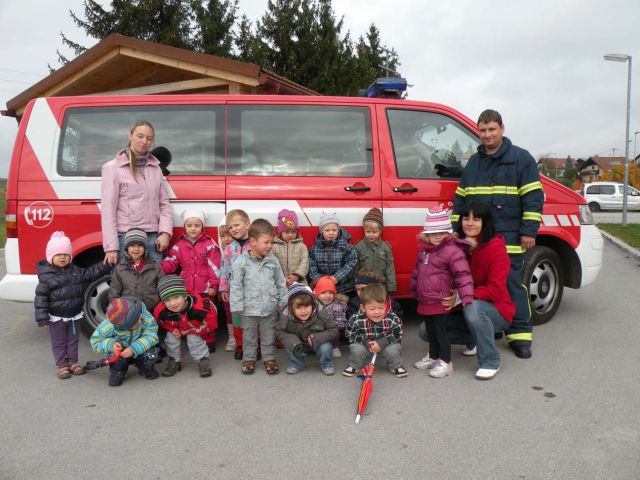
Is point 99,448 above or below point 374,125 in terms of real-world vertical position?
below

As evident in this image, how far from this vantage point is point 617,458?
97.0 inches

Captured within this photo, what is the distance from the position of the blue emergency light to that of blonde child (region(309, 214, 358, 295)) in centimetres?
135

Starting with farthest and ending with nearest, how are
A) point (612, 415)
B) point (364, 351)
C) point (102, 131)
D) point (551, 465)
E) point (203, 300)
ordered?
point (102, 131)
point (203, 300)
point (364, 351)
point (612, 415)
point (551, 465)

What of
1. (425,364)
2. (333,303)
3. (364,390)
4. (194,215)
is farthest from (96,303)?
(425,364)

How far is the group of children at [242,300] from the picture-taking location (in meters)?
3.58

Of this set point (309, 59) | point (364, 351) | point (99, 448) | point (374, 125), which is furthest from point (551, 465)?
point (309, 59)

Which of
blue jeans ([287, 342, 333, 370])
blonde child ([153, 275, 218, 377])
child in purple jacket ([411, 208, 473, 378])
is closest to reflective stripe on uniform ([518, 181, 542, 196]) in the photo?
child in purple jacket ([411, 208, 473, 378])

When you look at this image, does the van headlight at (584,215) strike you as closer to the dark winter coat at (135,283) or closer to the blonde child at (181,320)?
the blonde child at (181,320)

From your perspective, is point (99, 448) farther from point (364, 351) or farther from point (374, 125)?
point (374, 125)

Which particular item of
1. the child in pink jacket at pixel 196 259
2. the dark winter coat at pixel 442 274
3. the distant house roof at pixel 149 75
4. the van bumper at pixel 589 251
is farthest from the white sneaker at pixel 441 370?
the distant house roof at pixel 149 75

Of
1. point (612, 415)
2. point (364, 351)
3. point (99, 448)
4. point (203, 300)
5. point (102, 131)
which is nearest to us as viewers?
point (99, 448)

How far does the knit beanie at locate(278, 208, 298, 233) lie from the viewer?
13.4 feet

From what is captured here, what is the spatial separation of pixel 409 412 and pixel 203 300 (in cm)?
176

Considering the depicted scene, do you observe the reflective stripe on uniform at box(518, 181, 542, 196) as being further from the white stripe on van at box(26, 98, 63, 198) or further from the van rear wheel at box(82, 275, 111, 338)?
the white stripe on van at box(26, 98, 63, 198)
